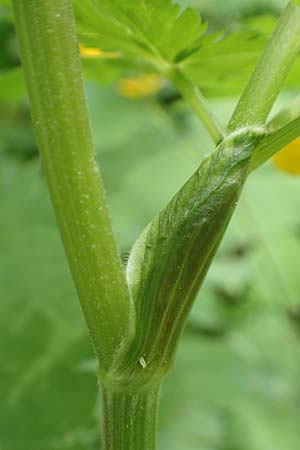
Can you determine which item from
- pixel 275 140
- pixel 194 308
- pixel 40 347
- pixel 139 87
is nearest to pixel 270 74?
pixel 275 140

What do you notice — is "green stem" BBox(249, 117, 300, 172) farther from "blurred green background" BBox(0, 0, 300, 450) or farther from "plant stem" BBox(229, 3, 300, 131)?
"blurred green background" BBox(0, 0, 300, 450)

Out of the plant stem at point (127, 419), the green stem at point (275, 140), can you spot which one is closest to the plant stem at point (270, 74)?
the green stem at point (275, 140)

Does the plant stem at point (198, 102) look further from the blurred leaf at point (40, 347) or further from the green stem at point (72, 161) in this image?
the blurred leaf at point (40, 347)

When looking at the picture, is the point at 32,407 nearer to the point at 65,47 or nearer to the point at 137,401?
the point at 137,401

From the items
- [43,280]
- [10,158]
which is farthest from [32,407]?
[10,158]

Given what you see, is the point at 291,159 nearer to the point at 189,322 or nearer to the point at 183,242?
the point at 183,242
